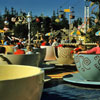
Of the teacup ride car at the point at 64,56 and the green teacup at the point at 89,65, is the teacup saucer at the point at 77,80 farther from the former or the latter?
the teacup ride car at the point at 64,56

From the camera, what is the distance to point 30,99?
1934mm

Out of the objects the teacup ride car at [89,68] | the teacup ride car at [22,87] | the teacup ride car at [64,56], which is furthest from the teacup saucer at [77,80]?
the teacup ride car at [22,87]

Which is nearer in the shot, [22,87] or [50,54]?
[22,87]

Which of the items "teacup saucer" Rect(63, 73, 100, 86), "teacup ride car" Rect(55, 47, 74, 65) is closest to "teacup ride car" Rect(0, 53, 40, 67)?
"teacup saucer" Rect(63, 73, 100, 86)

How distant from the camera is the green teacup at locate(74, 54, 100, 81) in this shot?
4961 mm

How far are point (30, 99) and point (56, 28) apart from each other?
5937 centimetres

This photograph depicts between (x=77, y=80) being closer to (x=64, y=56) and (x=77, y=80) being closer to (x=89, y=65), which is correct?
(x=89, y=65)

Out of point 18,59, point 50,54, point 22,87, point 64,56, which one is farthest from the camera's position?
point 50,54

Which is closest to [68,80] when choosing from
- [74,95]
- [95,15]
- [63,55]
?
[74,95]

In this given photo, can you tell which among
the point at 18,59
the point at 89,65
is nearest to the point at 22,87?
the point at 18,59

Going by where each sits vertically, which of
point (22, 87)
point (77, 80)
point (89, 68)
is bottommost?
point (77, 80)

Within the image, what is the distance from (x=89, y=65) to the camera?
5.07 metres

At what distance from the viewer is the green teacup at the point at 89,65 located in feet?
16.3

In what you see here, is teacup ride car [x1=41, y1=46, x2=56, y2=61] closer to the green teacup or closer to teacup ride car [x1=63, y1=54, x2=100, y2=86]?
teacup ride car [x1=63, y1=54, x2=100, y2=86]
